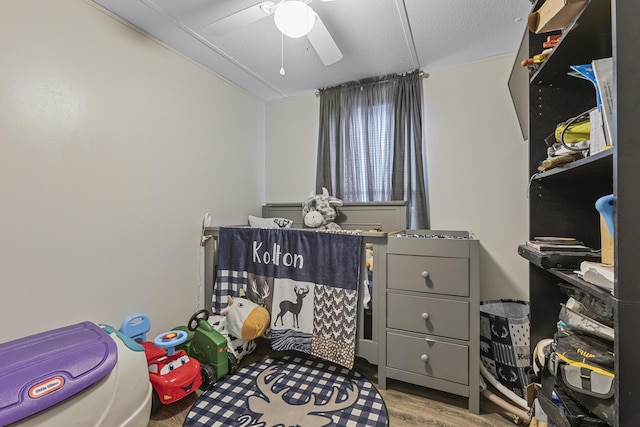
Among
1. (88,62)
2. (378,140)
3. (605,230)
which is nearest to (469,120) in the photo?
(378,140)

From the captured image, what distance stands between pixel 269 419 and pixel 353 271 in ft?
3.02

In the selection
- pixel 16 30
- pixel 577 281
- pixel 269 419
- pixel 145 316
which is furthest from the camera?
pixel 145 316

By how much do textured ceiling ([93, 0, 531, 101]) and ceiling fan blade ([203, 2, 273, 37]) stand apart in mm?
50

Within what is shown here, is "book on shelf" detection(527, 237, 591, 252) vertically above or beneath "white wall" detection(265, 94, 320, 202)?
beneath

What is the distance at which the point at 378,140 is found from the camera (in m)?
2.53

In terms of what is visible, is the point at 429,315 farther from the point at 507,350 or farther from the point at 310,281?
the point at 310,281

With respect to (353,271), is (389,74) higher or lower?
higher

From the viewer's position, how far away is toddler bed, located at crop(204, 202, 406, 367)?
1770 millimetres

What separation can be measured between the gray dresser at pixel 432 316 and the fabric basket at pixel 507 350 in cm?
28

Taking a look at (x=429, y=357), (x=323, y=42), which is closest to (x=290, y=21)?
(x=323, y=42)

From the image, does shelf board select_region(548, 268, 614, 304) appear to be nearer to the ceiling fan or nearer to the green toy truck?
the ceiling fan

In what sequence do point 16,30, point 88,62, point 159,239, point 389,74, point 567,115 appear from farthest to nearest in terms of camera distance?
point 389,74
point 159,239
point 88,62
point 16,30
point 567,115

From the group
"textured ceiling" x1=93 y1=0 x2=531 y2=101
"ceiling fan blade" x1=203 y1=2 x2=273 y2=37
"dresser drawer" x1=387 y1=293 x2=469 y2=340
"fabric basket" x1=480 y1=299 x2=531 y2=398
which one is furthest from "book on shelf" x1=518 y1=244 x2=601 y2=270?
"ceiling fan blade" x1=203 y1=2 x2=273 y2=37

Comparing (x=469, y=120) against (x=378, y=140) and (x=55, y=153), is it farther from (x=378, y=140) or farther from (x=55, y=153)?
(x=55, y=153)
